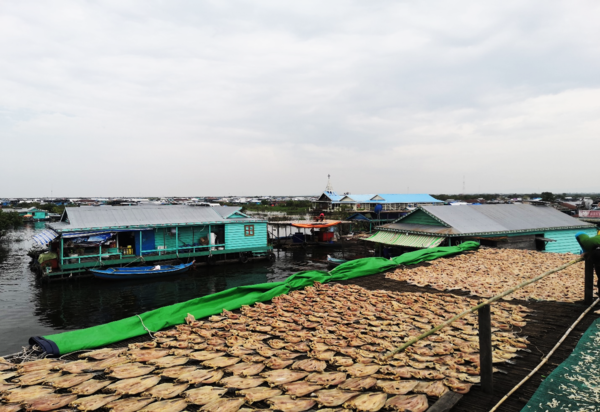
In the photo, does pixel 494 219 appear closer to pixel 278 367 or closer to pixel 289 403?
pixel 278 367

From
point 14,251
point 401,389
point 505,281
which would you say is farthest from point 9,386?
point 14,251

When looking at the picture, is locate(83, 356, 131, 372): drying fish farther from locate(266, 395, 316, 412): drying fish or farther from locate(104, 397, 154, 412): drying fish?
locate(266, 395, 316, 412): drying fish

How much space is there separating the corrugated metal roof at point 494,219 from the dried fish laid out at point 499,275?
6.18 m

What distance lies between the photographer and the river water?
17906 millimetres

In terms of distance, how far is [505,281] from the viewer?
11.7 m

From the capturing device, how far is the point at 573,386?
14.9 ft

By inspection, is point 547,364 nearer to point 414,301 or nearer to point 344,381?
point 344,381

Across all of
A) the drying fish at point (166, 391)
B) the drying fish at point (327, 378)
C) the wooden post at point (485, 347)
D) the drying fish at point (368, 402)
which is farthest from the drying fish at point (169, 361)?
the wooden post at point (485, 347)

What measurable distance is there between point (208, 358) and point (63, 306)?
783 inches

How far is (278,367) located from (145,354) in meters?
2.47

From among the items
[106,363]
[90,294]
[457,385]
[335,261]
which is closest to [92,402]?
[106,363]

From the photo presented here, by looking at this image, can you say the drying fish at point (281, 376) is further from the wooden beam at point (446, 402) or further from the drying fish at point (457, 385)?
the drying fish at point (457, 385)

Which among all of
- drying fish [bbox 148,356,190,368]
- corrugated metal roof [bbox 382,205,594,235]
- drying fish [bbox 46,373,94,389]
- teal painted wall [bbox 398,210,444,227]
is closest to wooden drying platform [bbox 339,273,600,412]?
drying fish [bbox 148,356,190,368]

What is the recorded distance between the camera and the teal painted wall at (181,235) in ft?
98.8
